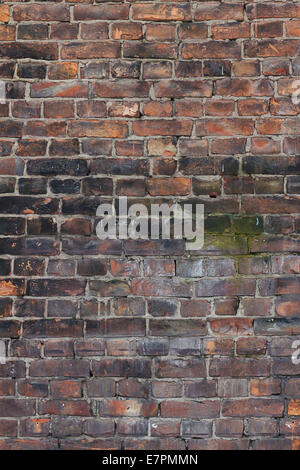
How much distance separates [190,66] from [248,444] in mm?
1518

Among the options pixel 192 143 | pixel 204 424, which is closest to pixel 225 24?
pixel 192 143

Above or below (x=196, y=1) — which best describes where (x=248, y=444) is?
below

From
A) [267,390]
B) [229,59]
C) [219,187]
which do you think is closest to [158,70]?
[229,59]

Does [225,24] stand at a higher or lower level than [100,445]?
higher

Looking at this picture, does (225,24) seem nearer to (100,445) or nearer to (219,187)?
(219,187)

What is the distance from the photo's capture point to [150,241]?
167 centimetres

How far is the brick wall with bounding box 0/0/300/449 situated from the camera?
165 centimetres

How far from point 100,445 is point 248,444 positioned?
580 millimetres

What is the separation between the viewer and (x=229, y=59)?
66.9 inches

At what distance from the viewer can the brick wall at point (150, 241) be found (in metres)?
1.65

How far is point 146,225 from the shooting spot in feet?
5.49
